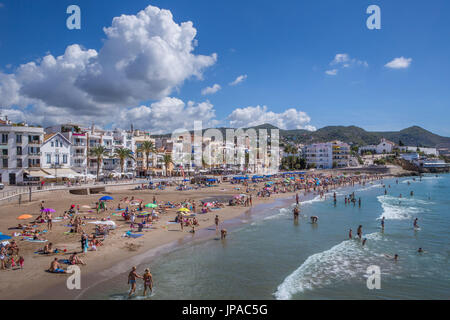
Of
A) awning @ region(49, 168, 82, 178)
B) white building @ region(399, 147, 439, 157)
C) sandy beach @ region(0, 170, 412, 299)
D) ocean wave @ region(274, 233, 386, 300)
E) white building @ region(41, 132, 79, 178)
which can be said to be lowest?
ocean wave @ region(274, 233, 386, 300)

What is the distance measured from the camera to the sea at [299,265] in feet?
39.5

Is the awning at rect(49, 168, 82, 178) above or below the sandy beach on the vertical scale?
above

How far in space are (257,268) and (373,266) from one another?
255 inches

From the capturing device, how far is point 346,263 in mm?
15758

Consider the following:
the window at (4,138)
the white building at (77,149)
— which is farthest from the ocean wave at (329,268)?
the white building at (77,149)

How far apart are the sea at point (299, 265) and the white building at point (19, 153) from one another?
3308 centimetres

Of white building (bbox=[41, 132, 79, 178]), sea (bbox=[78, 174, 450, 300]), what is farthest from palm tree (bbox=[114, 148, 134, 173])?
sea (bbox=[78, 174, 450, 300])

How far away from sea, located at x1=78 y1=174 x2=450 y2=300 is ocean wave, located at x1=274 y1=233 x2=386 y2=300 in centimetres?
4

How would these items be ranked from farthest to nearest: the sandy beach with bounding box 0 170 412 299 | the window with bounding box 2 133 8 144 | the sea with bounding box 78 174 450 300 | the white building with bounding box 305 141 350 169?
1. the white building with bounding box 305 141 350 169
2. the window with bounding box 2 133 8 144
3. the sea with bounding box 78 174 450 300
4. the sandy beach with bounding box 0 170 412 299

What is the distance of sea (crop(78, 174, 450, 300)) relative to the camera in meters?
12.0

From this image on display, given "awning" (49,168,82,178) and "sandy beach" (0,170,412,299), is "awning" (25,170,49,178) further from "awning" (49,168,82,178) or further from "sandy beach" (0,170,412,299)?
"sandy beach" (0,170,412,299)

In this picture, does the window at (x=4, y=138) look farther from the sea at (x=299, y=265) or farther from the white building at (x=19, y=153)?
the sea at (x=299, y=265)

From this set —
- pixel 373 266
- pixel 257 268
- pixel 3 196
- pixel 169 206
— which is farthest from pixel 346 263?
pixel 3 196

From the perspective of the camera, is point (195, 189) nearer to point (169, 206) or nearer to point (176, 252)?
point (169, 206)
